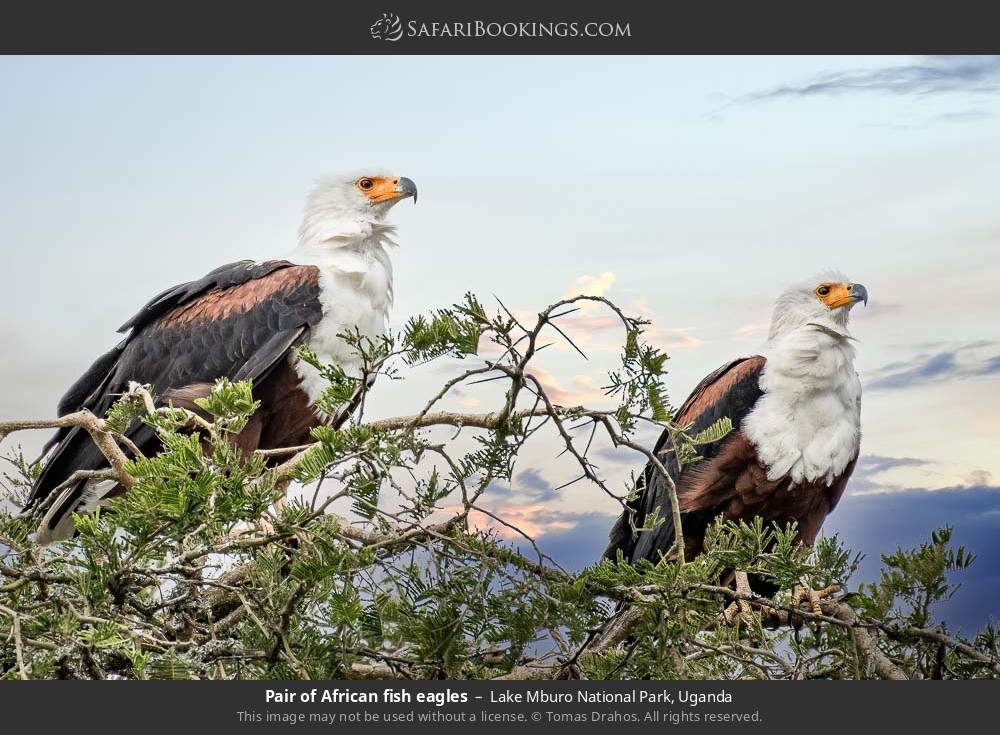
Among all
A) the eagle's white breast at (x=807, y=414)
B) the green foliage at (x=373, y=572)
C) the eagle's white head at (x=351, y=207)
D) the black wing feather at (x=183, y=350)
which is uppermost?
the eagle's white head at (x=351, y=207)

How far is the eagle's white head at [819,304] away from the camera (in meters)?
5.30

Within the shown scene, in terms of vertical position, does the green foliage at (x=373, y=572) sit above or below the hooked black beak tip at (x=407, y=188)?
below

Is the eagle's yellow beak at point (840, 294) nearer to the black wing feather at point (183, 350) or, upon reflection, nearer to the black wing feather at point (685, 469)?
the black wing feather at point (685, 469)

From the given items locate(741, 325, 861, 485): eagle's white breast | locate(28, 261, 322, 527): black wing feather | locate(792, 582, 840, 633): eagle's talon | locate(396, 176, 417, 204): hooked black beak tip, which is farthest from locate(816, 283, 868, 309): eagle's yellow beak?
locate(28, 261, 322, 527): black wing feather

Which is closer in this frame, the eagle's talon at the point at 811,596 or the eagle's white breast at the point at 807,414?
the eagle's talon at the point at 811,596

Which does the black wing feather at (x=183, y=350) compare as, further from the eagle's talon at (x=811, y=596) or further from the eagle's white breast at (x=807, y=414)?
the eagle's talon at (x=811, y=596)

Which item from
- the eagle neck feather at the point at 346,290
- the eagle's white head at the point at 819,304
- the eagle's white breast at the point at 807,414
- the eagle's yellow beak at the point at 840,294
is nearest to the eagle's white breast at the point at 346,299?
the eagle neck feather at the point at 346,290

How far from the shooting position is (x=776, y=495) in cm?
511

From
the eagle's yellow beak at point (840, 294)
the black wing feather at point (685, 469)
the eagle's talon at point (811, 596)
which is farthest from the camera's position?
the eagle's yellow beak at point (840, 294)

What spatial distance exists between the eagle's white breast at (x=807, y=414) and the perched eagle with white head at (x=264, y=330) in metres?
1.89

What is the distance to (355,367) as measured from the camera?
502 cm

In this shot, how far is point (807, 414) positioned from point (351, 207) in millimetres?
2437

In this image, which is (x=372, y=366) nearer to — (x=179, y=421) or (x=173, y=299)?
(x=179, y=421)

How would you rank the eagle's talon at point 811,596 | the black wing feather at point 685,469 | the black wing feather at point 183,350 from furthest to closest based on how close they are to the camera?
the black wing feather at point 685,469
the black wing feather at point 183,350
the eagle's talon at point 811,596
